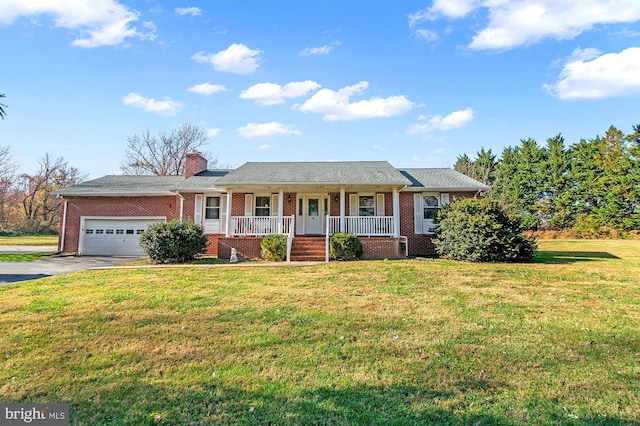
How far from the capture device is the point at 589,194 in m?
25.8

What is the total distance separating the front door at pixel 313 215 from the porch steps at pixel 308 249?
224cm

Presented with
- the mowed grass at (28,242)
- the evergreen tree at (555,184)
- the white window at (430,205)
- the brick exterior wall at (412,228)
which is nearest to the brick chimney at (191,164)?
the brick exterior wall at (412,228)

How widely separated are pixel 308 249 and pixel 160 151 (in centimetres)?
2952

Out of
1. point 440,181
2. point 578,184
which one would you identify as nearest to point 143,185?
point 440,181

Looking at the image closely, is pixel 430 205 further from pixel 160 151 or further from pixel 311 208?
pixel 160 151

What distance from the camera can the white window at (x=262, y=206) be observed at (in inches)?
631

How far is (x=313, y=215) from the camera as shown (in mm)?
15742

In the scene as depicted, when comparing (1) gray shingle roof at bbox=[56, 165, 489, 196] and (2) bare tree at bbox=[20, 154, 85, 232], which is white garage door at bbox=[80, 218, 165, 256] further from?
(2) bare tree at bbox=[20, 154, 85, 232]

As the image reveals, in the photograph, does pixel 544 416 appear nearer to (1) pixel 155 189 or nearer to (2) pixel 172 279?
(2) pixel 172 279

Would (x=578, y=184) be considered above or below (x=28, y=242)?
above

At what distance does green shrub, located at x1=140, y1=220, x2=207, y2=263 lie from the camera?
1195cm

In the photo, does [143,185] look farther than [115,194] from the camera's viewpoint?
Yes

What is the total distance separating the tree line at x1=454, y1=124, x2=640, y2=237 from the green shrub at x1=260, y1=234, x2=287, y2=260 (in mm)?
17389

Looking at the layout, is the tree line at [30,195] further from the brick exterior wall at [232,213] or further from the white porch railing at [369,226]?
the white porch railing at [369,226]
